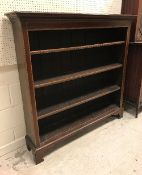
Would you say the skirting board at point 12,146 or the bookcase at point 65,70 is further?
the skirting board at point 12,146

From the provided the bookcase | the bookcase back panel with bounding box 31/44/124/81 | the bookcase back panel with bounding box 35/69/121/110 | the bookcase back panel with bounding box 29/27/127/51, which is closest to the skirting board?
the bookcase

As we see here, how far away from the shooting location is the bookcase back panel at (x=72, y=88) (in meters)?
1.72

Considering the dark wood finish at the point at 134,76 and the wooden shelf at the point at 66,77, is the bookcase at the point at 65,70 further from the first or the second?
the dark wood finish at the point at 134,76

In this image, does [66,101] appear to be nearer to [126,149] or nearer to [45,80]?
[45,80]

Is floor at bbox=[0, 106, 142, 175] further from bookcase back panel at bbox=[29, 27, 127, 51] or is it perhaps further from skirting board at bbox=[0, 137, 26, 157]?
bookcase back panel at bbox=[29, 27, 127, 51]

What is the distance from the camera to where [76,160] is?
161 cm

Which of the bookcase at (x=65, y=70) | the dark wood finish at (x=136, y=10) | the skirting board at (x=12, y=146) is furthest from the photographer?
the dark wood finish at (x=136, y=10)

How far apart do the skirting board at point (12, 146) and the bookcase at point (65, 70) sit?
12cm

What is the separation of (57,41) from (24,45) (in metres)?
0.47

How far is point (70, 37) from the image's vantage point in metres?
1.70

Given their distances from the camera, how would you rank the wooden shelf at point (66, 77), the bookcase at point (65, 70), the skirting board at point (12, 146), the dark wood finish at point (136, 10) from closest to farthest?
the bookcase at point (65, 70), the wooden shelf at point (66, 77), the skirting board at point (12, 146), the dark wood finish at point (136, 10)

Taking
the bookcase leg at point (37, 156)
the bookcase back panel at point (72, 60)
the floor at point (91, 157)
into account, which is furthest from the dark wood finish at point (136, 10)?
the bookcase leg at point (37, 156)

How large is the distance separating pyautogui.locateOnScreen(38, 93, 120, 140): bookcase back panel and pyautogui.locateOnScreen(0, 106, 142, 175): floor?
0.71ft

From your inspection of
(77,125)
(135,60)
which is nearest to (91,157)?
(77,125)
